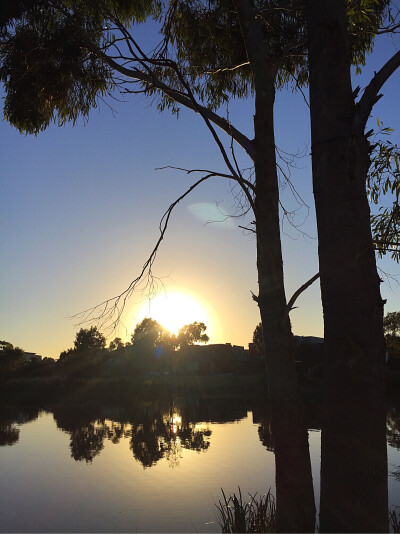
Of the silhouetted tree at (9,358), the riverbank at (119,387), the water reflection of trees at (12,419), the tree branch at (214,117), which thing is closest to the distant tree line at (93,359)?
the silhouetted tree at (9,358)

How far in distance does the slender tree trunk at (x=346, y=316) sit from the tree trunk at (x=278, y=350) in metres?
1.00

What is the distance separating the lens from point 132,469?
13.4m

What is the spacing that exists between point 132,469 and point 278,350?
11.3 metres

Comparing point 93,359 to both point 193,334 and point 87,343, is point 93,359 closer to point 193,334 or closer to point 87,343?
point 87,343

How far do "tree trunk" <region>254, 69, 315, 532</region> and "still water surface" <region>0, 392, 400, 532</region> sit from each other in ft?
17.6

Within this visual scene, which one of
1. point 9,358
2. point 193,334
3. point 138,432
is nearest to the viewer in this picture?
point 138,432

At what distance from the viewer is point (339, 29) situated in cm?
261

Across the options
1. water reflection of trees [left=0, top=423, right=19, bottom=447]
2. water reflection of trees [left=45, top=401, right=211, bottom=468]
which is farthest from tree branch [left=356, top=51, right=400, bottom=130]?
water reflection of trees [left=0, top=423, right=19, bottom=447]

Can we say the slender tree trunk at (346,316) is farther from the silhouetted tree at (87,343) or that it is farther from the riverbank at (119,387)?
the silhouetted tree at (87,343)

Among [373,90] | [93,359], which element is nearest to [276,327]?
[373,90]

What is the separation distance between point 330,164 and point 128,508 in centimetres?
917

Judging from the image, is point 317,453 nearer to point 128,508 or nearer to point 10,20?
point 128,508

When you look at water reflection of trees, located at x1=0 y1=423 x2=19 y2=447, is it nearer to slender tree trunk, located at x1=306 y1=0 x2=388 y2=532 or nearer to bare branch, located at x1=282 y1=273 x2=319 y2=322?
bare branch, located at x1=282 y1=273 x2=319 y2=322

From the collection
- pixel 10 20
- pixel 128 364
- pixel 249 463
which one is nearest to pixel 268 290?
pixel 10 20
